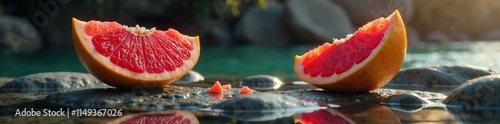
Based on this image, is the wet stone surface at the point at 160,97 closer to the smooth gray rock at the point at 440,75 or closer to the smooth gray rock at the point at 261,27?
the smooth gray rock at the point at 440,75

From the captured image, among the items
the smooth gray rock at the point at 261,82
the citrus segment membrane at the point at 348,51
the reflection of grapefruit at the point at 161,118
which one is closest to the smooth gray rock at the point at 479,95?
the citrus segment membrane at the point at 348,51

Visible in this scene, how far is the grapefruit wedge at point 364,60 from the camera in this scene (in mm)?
5672

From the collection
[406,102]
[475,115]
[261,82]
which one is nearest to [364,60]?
[406,102]

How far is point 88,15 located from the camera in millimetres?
24031

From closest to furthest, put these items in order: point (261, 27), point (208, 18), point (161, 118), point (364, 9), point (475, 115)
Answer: point (161, 118) < point (475, 115) < point (208, 18) < point (261, 27) < point (364, 9)

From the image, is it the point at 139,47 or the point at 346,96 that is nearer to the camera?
the point at 346,96

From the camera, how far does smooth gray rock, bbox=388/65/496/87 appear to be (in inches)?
307

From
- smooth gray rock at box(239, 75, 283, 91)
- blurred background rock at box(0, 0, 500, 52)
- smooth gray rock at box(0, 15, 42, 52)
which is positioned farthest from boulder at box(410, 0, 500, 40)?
smooth gray rock at box(239, 75, 283, 91)

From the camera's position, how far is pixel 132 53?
5.86m

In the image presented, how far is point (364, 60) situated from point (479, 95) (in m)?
0.94

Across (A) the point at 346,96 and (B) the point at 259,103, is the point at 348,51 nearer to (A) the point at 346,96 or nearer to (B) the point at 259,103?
(A) the point at 346,96

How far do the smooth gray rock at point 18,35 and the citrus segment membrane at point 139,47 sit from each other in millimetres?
16161

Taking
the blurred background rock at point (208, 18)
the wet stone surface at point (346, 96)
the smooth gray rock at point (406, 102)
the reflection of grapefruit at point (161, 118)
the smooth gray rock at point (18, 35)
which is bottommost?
the reflection of grapefruit at point (161, 118)

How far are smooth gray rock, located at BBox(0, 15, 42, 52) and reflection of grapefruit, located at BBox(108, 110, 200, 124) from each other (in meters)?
17.5
